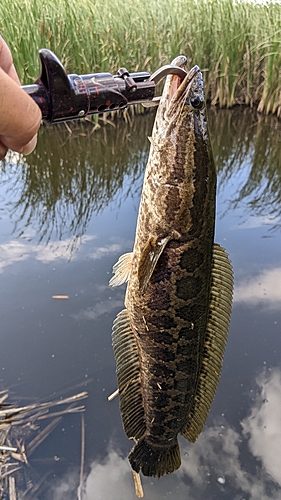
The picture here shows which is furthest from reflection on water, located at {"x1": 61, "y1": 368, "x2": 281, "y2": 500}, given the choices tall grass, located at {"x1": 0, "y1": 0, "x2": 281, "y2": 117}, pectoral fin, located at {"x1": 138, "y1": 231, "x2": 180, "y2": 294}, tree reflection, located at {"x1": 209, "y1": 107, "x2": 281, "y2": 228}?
tall grass, located at {"x1": 0, "y1": 0, "x2": 281, "y2": 117}

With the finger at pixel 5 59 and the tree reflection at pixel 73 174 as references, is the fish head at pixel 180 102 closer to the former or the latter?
the finger at pixel 5 59

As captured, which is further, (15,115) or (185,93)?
(185,93)

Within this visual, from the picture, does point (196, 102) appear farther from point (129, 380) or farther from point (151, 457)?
point (151, 457)

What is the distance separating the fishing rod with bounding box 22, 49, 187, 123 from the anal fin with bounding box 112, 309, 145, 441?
112cm

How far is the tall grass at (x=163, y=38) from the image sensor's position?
21.1 feet

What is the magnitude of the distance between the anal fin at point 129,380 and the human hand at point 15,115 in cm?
114

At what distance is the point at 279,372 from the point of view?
3.08 metres

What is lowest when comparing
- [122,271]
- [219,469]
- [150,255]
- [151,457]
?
[219,469]

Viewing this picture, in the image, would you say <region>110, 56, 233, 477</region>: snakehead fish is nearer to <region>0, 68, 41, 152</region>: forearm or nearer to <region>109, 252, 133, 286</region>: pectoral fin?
<region>109, 252, 133, 286</region>: pectoral fin

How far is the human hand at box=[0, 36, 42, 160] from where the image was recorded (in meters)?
1.14

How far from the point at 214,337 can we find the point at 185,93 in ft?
3.98

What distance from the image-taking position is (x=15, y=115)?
119 centimetres

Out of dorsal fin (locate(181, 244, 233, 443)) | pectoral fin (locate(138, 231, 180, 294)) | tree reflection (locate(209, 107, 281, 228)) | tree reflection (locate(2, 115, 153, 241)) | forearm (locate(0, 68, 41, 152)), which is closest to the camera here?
forearm (locate(0, 68, 41, 152))

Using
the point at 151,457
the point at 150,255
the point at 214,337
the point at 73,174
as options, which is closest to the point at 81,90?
the point at 150,255
